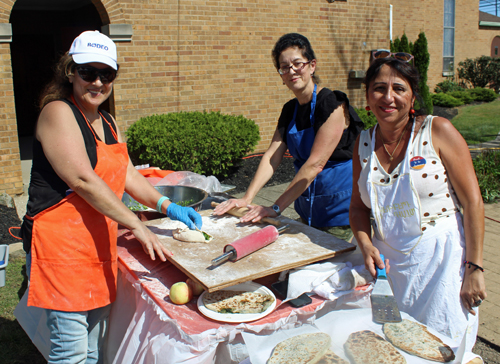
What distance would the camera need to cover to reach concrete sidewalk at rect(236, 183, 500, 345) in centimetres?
333

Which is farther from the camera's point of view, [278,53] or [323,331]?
[278,53]

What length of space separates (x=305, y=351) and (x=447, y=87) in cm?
2185

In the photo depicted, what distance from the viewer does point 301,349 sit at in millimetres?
1650

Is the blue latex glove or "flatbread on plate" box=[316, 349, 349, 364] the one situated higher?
the blue latex glove

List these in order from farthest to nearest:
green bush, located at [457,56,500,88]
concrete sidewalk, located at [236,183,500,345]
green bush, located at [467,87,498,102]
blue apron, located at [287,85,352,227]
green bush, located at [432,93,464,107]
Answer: green bush, located at [457,56,500,88], green bush, located at [467,87,498,102], green bush, located at [432,93,464,107], concrete sidewalk, located at [236,183,500,345], blue apron, located at [287,85,352,227]

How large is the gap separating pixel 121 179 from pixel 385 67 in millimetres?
1486

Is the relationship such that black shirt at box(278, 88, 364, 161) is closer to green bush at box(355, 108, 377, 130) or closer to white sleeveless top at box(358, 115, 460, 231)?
white sleeveless top at box(358, 115, 460, 231)

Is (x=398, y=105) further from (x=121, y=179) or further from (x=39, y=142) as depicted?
(x=39, y=142)

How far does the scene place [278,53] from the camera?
2.76 metres

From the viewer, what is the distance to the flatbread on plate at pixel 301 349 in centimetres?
160

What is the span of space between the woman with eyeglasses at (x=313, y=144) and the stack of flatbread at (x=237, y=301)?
2.08 ft

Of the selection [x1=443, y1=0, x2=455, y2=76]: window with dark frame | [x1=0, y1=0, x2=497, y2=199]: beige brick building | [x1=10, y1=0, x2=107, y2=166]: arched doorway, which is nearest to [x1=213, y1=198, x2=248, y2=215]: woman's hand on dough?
[x1=0, y1=0, x2=497, y2=199]: beige brick building

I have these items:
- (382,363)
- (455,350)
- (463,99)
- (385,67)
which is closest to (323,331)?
(382,363)

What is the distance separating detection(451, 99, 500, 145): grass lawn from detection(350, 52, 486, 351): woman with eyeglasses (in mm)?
10535
